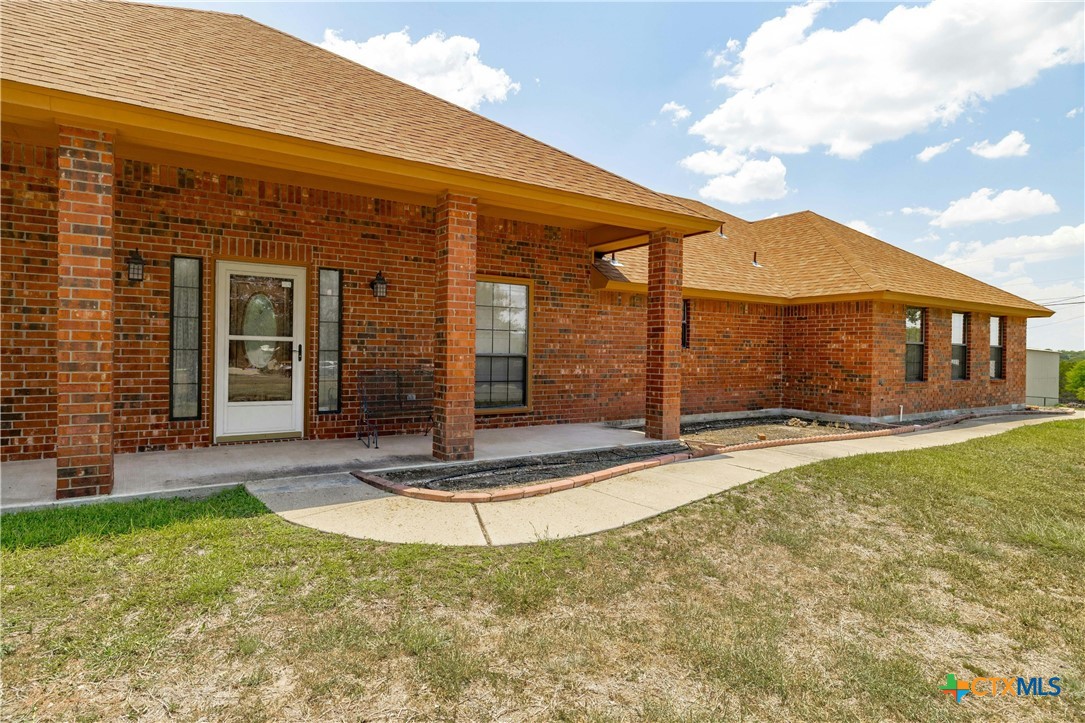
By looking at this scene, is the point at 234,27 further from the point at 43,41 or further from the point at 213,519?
the point at 213,519

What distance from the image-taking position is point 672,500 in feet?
17.0

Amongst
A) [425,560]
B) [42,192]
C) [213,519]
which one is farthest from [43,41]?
[425,560]

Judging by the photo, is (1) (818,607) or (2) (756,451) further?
(2) (756,451)

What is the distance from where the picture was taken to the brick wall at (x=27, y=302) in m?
5.75

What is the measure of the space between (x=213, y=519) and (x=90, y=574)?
964mm

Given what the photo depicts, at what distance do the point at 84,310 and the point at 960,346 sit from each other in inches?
684

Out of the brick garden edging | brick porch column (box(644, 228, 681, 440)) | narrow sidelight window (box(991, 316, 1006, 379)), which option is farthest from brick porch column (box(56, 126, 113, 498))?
narrow sidelight window (box(991, 316, 1006, 379))

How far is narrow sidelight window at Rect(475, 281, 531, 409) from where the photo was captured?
9.00m

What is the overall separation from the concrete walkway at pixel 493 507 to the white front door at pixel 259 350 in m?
2.26

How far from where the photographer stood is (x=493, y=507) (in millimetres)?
4844

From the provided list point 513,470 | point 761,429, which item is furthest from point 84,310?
point 761,429

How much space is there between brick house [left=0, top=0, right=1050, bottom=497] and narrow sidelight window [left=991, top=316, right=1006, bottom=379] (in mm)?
6279

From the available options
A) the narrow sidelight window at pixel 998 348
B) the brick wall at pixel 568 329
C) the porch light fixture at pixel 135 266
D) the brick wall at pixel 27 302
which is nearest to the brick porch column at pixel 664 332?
the brick wall at pixel 568 329

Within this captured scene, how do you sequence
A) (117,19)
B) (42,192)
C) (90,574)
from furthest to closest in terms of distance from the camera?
(117,19) < (42,192) < (90,574)
